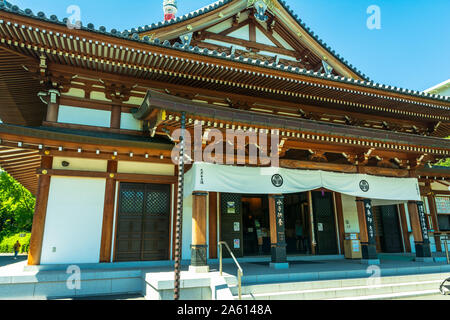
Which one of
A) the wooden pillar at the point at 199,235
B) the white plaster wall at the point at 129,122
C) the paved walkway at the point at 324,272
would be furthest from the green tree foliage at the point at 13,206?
the wooden pillar at the point at 199,235

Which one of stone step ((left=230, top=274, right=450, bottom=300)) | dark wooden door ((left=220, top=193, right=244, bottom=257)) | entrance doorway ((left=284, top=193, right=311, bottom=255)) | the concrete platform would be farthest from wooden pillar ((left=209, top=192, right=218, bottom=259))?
entrance doorway ((left=284, top=193, right=311, bottom=255))

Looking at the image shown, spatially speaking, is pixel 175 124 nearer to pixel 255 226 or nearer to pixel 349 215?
pixel 255 226

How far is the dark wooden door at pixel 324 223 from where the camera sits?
407 inches

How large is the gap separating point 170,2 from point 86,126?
1011 cm

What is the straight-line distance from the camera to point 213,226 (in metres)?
8.65

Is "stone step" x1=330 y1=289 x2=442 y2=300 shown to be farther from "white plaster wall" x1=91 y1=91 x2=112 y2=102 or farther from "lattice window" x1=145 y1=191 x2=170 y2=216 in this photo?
"white plaster wall" x1=91 y1=91 x2=112 y2=102

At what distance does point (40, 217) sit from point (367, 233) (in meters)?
8.73

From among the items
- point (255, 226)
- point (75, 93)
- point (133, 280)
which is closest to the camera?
point (133, 280)

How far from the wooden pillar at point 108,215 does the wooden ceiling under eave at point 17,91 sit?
317 cm

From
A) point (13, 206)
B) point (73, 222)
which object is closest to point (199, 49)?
point (73, 222)

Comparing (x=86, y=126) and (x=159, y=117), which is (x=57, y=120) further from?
(x=159, y=117)

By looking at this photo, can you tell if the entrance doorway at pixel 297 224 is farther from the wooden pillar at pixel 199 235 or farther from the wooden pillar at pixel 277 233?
the wooden pillar at pixel 199 235

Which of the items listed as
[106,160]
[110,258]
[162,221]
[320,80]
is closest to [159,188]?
[162,221]

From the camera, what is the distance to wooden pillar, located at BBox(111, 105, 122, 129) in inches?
316
